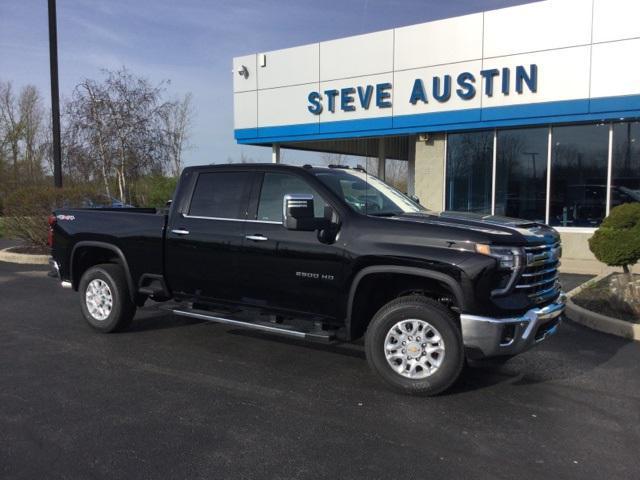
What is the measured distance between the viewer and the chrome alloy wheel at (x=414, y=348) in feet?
15.4

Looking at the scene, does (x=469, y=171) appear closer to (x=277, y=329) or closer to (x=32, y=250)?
(x=277, y=329)

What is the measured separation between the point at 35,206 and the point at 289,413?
11.1 meters

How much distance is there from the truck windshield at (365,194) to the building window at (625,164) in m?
8.55

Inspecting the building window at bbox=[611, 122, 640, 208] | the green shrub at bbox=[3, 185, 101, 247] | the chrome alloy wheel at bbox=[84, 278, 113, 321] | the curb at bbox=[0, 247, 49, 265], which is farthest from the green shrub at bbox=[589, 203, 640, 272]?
the curb at bbox=[0, 247, 49, 265]

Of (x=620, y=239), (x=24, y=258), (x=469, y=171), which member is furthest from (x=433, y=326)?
(x=24, y=258)

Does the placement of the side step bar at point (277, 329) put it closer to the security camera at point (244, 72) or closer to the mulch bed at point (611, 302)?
the mulch bed at point (611, 302)

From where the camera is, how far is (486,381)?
518 cm

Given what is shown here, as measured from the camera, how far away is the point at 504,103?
13.4 metres

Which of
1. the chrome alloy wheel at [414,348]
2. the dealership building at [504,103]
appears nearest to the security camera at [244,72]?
the dealership building at [504,103]

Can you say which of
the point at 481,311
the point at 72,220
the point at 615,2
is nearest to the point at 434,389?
the point at 481,311

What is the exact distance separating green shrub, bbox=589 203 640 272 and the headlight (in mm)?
4345

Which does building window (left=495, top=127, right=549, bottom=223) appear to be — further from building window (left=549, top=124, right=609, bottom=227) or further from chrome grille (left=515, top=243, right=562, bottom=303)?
chrome grille (left=515, top=243, right=562, bottom=303)

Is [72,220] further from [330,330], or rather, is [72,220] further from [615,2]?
[615,2]

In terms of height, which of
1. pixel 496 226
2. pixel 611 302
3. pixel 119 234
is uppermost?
pixel 496 226
